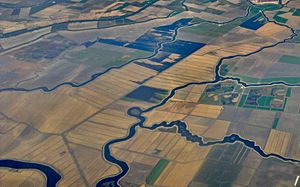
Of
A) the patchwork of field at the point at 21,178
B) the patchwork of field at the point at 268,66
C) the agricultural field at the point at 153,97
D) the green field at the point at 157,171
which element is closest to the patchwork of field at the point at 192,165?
the green field at the point at 157,171

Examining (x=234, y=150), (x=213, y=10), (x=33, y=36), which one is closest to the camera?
(x=234, y=150)

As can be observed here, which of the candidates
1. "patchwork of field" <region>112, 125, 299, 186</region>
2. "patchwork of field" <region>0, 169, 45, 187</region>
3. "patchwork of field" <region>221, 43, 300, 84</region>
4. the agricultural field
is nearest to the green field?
"patchwork of field" <region>112, 125, 299, 186</region>

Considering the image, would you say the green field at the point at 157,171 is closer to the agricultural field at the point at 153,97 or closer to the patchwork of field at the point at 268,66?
the agricultural field at the point at 153,97

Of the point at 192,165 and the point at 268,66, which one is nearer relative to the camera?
the point at 192,165

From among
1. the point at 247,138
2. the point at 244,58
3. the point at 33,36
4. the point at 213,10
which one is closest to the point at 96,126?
the point at 247,138

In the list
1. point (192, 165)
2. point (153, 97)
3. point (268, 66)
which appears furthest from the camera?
point (268, 66)

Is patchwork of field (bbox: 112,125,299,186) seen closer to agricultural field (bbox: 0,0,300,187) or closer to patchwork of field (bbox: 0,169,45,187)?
agricultural field (bbox: 0,0,300,187)

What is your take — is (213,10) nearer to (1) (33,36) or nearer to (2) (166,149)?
(1) (33,36)

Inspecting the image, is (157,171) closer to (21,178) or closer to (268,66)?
(21,178)

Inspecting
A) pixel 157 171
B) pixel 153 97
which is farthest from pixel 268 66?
pixel 157 171
